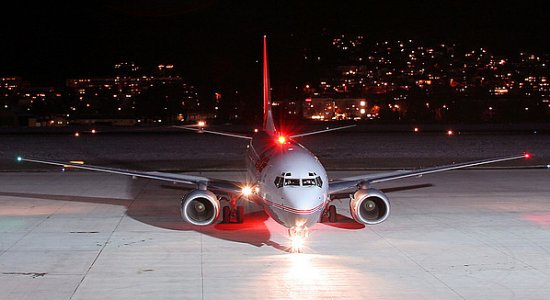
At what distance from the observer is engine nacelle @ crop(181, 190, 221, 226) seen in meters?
22.0

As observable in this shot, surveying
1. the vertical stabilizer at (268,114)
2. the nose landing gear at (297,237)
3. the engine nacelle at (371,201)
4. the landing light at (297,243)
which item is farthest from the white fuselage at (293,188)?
the vertical stabilizer at (268,114)

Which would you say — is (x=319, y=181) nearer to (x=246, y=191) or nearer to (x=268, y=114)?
(x=246, y=191)

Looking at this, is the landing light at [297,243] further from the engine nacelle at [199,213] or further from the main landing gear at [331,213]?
the main landing gear at [331,213]

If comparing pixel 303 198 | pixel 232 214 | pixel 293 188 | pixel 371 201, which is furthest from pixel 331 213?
pixel 303 198

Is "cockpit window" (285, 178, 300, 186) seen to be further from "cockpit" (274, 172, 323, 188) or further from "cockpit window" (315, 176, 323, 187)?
"cockpit window" (315, 176, 323, 187)

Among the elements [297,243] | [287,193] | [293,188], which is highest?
[293,188]

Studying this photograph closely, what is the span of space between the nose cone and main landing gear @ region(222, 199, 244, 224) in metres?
5.26

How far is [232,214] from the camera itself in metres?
24.5

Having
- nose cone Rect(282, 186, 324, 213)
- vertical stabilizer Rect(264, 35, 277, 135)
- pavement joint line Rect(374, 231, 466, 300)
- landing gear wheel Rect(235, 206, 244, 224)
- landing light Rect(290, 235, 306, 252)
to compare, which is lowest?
pavement joint line Rect(374, 231, 466, 300)

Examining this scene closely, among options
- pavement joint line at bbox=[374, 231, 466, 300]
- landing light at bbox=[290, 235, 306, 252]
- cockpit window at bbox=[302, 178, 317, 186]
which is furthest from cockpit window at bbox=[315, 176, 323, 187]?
pavement joint line at bbox=[374, 231, 466, 300]

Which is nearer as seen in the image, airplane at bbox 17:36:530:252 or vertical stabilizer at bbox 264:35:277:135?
airplane at bbox 17:36:530:252

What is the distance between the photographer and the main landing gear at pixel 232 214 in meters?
24.2

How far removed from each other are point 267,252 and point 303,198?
1883 millimetres

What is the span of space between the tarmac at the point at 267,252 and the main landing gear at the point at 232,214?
42 cm
